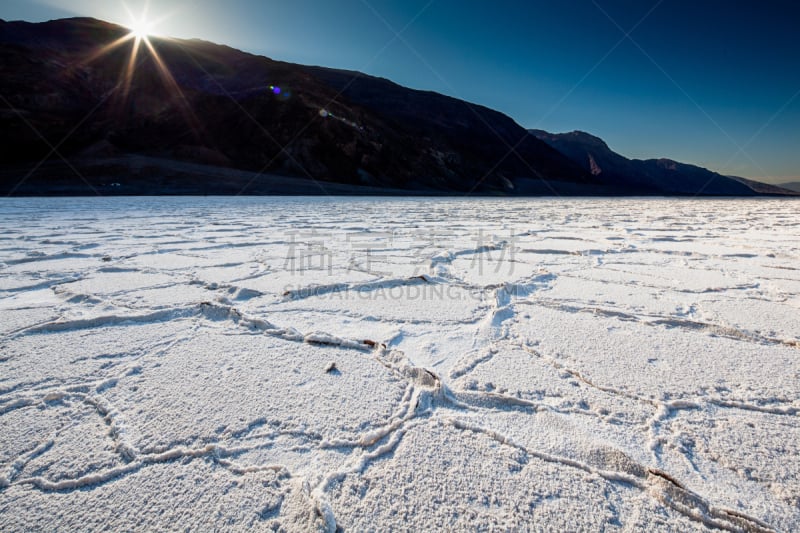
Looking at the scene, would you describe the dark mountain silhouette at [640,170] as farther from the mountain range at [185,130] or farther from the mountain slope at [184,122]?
the mountain slope at [184,122]

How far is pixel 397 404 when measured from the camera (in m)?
0.82

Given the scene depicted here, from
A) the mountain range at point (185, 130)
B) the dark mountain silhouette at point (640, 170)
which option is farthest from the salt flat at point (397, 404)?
the dark mountain silhouette at point (640, 170)

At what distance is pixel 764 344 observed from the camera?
112 cm

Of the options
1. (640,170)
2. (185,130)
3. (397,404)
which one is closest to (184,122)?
(185,130)

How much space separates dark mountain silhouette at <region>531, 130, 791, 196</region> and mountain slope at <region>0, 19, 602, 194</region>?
41663 millimetres

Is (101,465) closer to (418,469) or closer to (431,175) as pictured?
(418,469)

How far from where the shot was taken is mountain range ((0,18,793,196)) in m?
14.0

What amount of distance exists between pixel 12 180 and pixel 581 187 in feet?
133

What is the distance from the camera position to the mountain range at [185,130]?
14008 millimetres

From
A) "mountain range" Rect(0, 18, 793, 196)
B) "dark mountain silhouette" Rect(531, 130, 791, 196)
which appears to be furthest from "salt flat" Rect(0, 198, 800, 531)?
"dark mountain silhouette" Rect(531, 130, 791, 196)

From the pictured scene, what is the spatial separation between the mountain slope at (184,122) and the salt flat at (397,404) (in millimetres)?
13097

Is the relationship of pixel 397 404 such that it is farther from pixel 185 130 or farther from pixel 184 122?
pixel 184 122

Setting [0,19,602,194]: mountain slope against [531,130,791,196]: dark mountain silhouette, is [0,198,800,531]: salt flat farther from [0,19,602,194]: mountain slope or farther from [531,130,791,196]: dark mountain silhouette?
[531,130,791,196]: dark mountain silhouette

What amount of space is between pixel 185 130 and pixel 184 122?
79cm
